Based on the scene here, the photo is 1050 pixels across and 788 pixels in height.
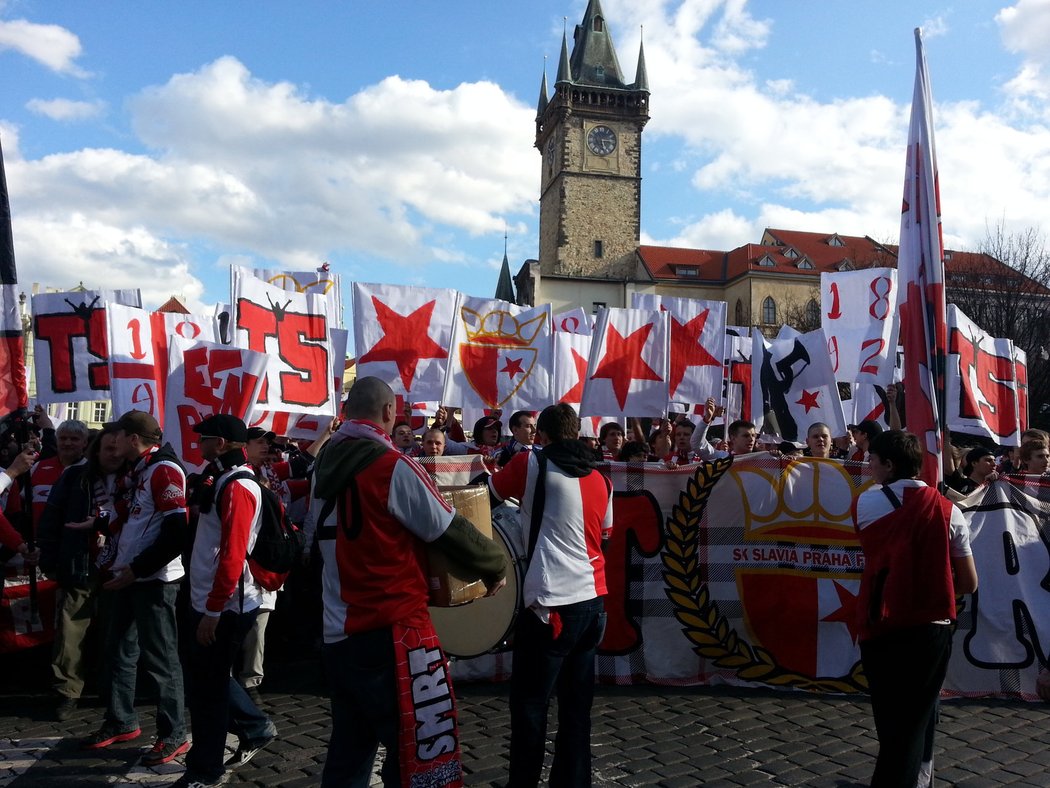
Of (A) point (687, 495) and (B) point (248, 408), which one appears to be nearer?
(A) point (687, 495)

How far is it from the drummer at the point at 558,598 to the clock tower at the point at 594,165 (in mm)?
66968

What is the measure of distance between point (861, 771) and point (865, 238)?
80.0m

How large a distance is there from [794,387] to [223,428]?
7432 mm

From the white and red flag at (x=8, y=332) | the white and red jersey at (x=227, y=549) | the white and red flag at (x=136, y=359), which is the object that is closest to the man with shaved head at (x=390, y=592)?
the white and red jersey at (x=227, y=549)

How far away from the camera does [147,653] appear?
492 cm

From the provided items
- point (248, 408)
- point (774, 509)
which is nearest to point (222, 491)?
point (248, 408)

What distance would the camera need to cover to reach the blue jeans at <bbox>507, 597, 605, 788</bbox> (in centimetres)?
384

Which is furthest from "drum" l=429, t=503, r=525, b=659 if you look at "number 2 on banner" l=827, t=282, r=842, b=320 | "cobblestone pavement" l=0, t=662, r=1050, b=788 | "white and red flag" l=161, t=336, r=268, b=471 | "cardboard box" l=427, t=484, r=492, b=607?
"number 2 on banner" l=827, t=282, r=842, b=320

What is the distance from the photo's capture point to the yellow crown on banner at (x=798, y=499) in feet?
21.2

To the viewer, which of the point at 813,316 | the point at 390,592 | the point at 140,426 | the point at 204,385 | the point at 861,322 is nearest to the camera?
the point at 390,592

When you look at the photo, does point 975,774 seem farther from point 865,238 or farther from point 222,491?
point 865,238

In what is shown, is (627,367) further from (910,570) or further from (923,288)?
(910,570)

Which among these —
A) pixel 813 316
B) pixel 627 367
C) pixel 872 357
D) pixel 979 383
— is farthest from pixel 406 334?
pixel 813 316

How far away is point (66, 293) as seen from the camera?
9.51 meters
